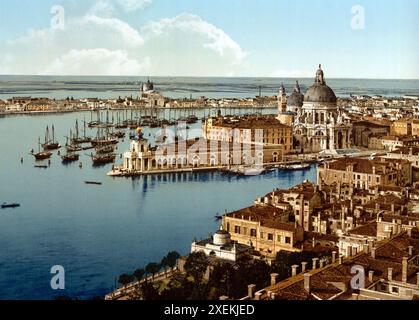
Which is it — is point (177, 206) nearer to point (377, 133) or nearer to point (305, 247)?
point (305, 247)

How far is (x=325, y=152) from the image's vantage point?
42.0 feet

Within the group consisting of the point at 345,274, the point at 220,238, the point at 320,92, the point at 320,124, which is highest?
the point at 320,92

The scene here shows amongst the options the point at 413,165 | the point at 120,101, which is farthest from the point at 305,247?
the point at 120,101

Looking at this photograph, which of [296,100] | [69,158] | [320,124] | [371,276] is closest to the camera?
[371,276]

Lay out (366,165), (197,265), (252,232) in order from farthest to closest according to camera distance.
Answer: (366,165), (252,232), (197,265)

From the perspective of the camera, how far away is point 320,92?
13797mm

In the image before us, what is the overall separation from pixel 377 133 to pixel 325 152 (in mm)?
1521

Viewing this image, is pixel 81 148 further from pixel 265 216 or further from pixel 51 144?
pixel 265 216

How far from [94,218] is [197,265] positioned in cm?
274

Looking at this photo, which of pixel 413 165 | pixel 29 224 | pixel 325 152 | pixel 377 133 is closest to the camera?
pixel 29 224

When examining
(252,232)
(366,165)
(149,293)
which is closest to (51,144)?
(366,165)

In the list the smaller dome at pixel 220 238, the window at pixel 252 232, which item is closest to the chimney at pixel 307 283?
the smaller dome at pixel 220 238

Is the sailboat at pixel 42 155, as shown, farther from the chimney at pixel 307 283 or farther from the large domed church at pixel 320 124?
the chimney at pixel 307 283

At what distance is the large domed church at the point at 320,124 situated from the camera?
13.2 meters
